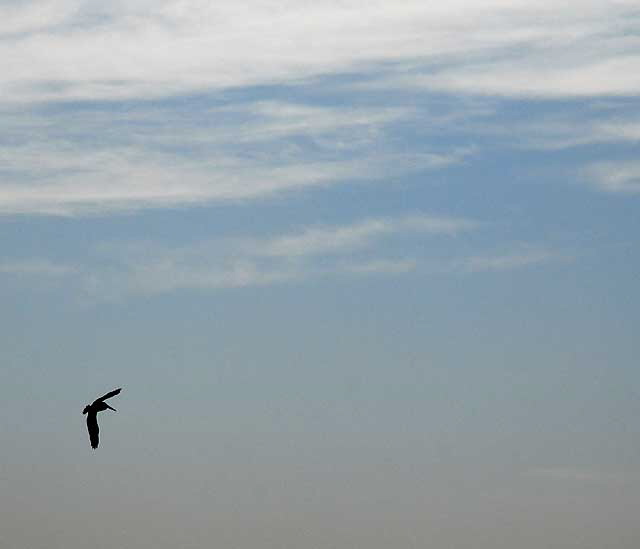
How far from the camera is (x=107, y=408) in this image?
96000 millimetres
